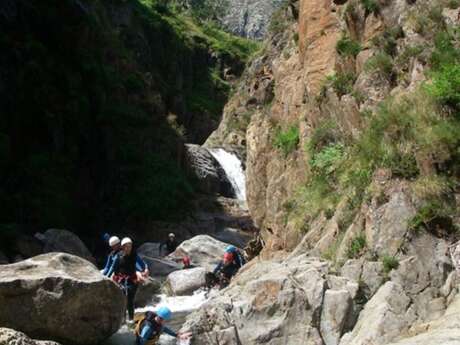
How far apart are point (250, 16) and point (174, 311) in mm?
150448

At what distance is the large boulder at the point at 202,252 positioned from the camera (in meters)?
23.0

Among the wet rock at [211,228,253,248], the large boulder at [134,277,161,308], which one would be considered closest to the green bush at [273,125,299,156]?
the large boulder at [134,277,161,308]

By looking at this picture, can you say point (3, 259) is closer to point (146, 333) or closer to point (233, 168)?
point (146, 333)

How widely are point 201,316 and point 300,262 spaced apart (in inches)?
77.7

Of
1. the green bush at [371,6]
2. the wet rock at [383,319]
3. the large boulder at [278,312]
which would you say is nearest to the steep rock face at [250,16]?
the green bush at [371,6]

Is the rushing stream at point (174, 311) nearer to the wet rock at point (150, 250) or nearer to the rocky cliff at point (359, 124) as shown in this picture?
the rocky cliff at point (359, 124)

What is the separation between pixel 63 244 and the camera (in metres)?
22.0

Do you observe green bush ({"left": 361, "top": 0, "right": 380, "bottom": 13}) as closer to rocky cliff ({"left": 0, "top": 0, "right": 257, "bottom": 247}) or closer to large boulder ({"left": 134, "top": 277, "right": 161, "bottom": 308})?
large boulder ({"left": 134, "top": 277, "right": 161, "bottom": 308})

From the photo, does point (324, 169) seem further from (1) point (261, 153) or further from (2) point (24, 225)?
(2) point (24, 225)

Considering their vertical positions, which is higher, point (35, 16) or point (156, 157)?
point (35, 16)

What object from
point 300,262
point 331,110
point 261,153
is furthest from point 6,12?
point 300,262

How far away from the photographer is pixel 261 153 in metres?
22.5

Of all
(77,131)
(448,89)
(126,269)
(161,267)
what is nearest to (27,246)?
(161,267)

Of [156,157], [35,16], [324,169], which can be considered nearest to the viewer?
[324,169]
